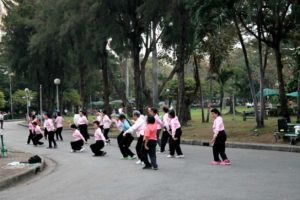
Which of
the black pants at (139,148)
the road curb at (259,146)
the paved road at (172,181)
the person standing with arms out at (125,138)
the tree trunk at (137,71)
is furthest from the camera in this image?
the tree trunk at (137,71)

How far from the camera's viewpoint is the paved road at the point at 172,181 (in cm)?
1001

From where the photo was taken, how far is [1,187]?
12156 mm

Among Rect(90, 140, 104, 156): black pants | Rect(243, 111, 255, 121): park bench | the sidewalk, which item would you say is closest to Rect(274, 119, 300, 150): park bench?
Rect(90, 140, 104, 156): black pants

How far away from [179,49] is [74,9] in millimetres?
8903

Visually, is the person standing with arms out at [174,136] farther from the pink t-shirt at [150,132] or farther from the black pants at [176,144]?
the pink t-shirt at [150,132]

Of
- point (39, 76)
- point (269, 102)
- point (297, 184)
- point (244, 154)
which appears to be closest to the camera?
point (297, 184)

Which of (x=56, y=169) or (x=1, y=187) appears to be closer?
(x=1, y=187)

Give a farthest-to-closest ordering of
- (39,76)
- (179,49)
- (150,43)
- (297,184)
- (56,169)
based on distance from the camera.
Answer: (39,76)
(150,43)
(179,49)
(56,169)
(297,184)

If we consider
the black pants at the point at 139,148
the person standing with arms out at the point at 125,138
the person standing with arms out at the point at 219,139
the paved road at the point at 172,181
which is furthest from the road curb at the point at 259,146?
the black pants at the point at 139,148

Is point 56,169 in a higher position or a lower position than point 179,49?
lower

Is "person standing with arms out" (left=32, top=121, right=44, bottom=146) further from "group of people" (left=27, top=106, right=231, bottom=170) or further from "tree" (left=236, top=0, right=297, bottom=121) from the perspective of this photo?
"tree" (left=236, top=0, right=297, bottom=121)

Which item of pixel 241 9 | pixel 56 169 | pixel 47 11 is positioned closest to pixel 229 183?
pixel 56 169

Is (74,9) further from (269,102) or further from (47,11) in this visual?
(269,102)

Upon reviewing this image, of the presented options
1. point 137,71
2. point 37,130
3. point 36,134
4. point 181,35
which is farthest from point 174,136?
point 137,71
